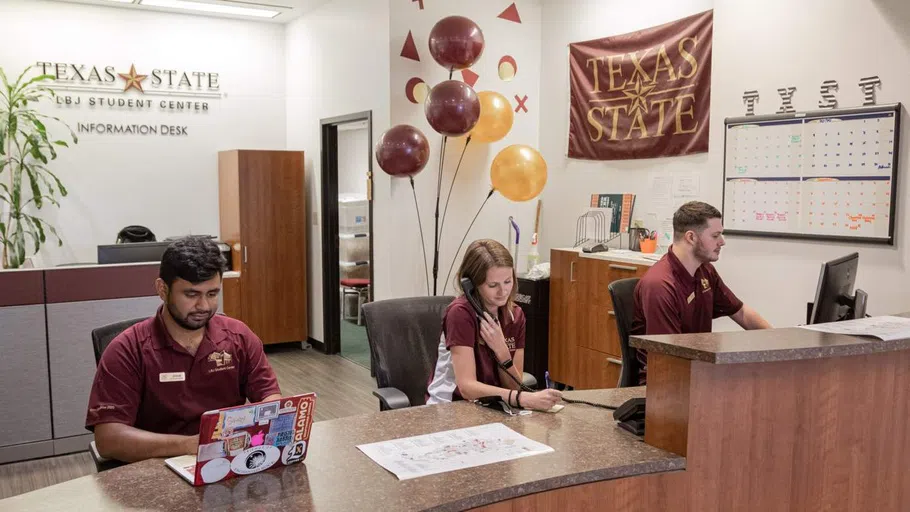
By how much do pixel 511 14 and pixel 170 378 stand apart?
14.6 ft

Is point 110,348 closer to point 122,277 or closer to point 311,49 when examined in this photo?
point 122,277

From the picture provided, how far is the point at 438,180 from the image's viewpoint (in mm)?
5629

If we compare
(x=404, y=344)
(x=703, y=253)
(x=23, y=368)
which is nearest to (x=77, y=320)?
(x=23, y=368)

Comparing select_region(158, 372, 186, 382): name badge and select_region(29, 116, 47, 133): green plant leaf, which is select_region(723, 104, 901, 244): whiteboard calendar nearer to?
select_region(158, 372, 186, 382): name badge

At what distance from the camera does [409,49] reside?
17.9 ft

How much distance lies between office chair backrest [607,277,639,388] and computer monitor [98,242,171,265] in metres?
2.84

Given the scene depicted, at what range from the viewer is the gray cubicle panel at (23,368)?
13.4 ft

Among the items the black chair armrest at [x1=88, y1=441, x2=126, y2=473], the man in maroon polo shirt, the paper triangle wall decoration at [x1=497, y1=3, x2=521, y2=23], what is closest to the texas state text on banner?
the paper triangle wall decoration at [x1=497, y1=3, x2=521, y2=23]

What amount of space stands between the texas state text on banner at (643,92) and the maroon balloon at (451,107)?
3.69 ft

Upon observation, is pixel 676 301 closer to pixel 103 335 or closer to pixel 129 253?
pixel 103 335

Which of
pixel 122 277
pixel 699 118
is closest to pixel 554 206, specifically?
pixel 699 118

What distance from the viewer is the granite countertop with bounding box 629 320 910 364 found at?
6.18 ft

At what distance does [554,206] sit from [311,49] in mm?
2696

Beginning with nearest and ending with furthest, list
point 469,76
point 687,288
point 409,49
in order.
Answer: point 687,288
point 409,49
point 469,76
